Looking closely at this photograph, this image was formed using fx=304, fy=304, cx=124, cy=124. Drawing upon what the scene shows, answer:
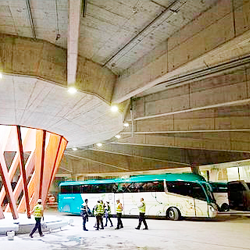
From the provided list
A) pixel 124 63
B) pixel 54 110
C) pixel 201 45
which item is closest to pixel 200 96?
pixel 124 63

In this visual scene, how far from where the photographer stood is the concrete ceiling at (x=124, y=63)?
Result: 246 inches

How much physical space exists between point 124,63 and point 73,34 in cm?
348

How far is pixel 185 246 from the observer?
952 centimetres

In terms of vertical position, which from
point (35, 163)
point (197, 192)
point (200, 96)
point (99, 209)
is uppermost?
point (200, 96)

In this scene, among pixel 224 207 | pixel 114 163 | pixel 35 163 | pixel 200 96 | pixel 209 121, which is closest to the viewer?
pixel 200 96

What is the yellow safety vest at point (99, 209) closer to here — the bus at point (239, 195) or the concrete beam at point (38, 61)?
the concrete beam at point (38, 61)

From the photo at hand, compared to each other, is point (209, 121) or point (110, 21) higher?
point (110, 21)

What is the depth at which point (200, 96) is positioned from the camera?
10.3m

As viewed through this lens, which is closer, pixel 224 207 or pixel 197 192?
pixel 197 192

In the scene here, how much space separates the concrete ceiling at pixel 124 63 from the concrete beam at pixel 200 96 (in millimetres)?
34

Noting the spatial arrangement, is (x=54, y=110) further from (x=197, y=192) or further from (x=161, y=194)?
(x=197, y=192)

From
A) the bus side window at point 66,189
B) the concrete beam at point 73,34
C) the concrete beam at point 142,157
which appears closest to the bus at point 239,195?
the concrete beam at point 142,157

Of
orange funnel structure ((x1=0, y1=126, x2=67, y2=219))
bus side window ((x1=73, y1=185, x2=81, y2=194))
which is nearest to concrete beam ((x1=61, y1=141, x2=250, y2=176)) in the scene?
bus side window ((x1=73, y1=185, x2=81, y2=194))

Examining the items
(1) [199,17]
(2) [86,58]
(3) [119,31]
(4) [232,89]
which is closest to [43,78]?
(2) [86,58]
